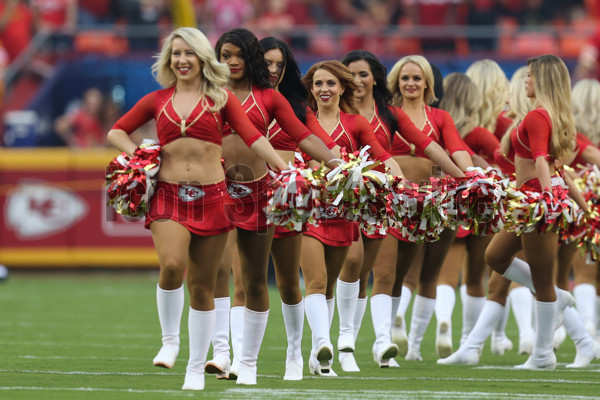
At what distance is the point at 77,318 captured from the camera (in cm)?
1053

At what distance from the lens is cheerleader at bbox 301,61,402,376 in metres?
6.70

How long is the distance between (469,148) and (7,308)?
5236 mm

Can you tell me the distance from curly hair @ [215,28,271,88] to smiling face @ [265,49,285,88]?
0.34 m

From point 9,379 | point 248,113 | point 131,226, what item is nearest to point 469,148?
point 248,113

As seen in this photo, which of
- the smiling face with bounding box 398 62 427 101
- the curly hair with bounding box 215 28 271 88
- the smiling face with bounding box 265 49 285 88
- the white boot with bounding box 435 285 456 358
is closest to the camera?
the curly hair with bounding box 215 28 271 88

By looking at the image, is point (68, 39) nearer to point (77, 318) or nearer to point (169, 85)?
point (77, 318)

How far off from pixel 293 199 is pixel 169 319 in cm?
93

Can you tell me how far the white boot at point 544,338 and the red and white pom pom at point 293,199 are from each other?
6.78 ft

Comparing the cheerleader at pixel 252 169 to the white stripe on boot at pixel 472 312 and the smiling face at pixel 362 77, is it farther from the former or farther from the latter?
the white stripe on boot at pixel 472 312

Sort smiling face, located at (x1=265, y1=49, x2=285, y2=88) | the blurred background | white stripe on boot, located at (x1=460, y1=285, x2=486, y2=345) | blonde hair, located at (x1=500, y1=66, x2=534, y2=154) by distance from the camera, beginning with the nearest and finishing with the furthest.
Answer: smiling face, located at (x1=265, y1=49, x2=285, y2=88) → blonde hair, located at (x1=500, y1=66, x2=534, y2=154) → white stripe on boot, located at (x1=460, y1=285, x2=486, y2=345) → the blurred background

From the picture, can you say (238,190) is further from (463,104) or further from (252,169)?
(463,104)

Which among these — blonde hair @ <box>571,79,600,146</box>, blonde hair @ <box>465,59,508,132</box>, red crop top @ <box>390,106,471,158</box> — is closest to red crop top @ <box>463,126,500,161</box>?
blonde hair @ <box>465,59,508,132</box>

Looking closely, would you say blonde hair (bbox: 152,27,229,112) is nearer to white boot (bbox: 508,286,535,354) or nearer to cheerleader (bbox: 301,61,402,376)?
cheerleader (bbox: 301,61,402,376)

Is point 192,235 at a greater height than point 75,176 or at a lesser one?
lesser
